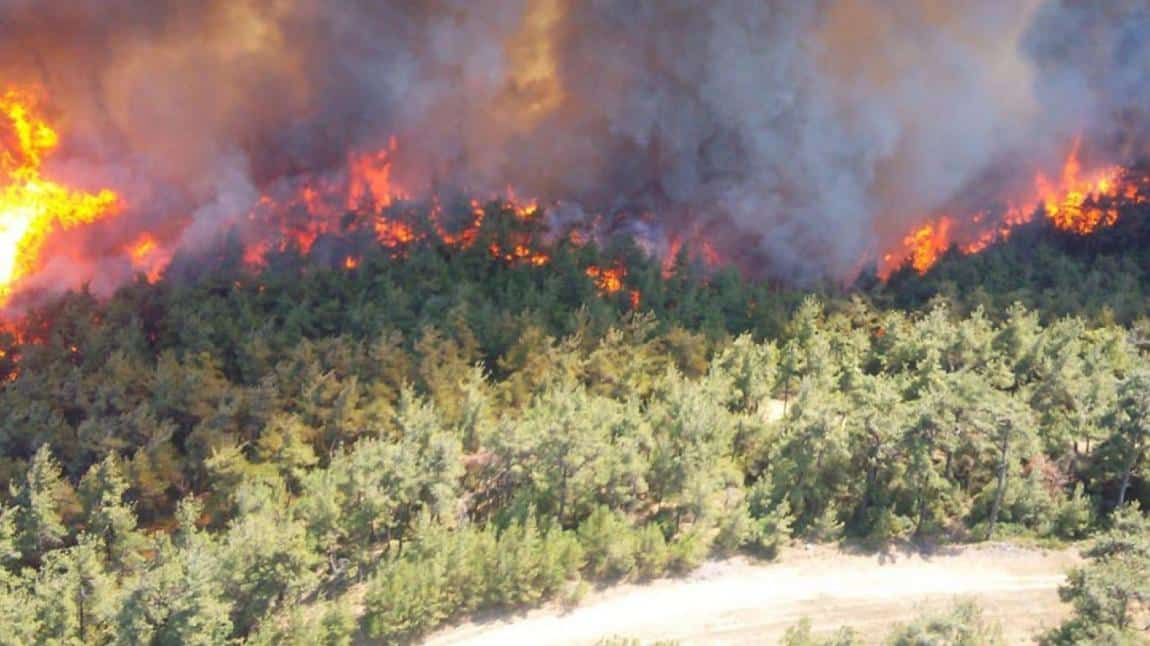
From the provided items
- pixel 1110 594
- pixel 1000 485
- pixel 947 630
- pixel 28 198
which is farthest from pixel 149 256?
pixel 1110 594

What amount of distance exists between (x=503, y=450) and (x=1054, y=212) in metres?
55.6

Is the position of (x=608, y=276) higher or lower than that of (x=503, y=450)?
higher

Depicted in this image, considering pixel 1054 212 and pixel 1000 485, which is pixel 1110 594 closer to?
pixel 1000 485

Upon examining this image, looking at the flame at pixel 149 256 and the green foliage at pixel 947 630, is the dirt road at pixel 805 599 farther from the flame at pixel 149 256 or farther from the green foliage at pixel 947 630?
the flame at pixel 149 256

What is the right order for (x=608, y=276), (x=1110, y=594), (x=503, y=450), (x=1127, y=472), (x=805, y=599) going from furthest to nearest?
(x=608, y=276) < (x=503, y=450) < (x=1127, y=472) < (x=805, y=599) < (x=1110, y=594)

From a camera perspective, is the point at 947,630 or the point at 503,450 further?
the point at 503,450

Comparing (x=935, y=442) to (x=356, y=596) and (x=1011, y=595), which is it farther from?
(x=356, y=596)

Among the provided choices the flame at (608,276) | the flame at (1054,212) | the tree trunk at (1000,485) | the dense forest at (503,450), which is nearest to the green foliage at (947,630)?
the dense forest at (503,450)

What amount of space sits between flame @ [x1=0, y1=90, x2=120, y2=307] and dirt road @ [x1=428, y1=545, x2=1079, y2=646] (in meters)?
49.1

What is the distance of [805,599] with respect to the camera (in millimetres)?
44469

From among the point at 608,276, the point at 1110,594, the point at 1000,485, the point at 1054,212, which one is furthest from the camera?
the point at 1054,212

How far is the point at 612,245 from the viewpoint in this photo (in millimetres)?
73375

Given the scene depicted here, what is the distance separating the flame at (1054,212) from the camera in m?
79.1

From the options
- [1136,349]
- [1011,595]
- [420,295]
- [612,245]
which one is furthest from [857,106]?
[1011,595]
